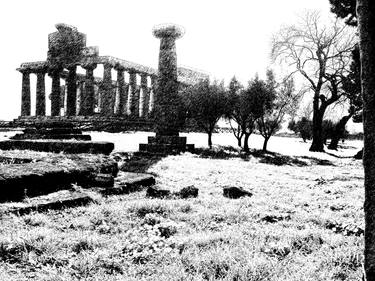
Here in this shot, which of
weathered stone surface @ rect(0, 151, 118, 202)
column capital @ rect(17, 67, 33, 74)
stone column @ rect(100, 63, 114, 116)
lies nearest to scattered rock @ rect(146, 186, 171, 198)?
weathered stone surface @ rect(0, 151, 118, 202)

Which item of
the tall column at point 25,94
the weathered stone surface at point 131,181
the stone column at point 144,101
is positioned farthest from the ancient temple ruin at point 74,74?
the weathered stone surface at point 131,181

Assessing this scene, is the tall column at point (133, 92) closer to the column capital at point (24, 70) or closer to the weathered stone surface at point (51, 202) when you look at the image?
the column capital at point (24, 70)

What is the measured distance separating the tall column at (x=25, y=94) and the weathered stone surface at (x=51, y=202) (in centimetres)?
3768

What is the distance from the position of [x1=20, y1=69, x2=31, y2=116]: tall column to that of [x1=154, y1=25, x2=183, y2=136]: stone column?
25756 mm

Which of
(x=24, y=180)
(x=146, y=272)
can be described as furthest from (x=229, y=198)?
(x=146, y=272)

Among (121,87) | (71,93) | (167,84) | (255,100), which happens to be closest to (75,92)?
(71,93)

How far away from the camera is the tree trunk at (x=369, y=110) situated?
1781mm

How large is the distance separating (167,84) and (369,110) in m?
17.9

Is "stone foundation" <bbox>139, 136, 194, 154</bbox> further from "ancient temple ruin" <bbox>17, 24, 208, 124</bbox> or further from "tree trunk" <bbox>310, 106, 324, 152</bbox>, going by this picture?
"ancient temple ruin" <bbox>17, 24, 208, 124</bbox>

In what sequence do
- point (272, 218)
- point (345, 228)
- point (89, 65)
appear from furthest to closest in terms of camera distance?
point (89, 65)
point (272, 218)
point (345, 228)

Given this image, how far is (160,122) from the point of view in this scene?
19.3 meters

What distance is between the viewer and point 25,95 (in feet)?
131

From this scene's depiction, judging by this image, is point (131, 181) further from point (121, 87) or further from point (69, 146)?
point (121, 87)

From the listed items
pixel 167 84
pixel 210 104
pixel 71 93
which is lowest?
pixel 210 104
